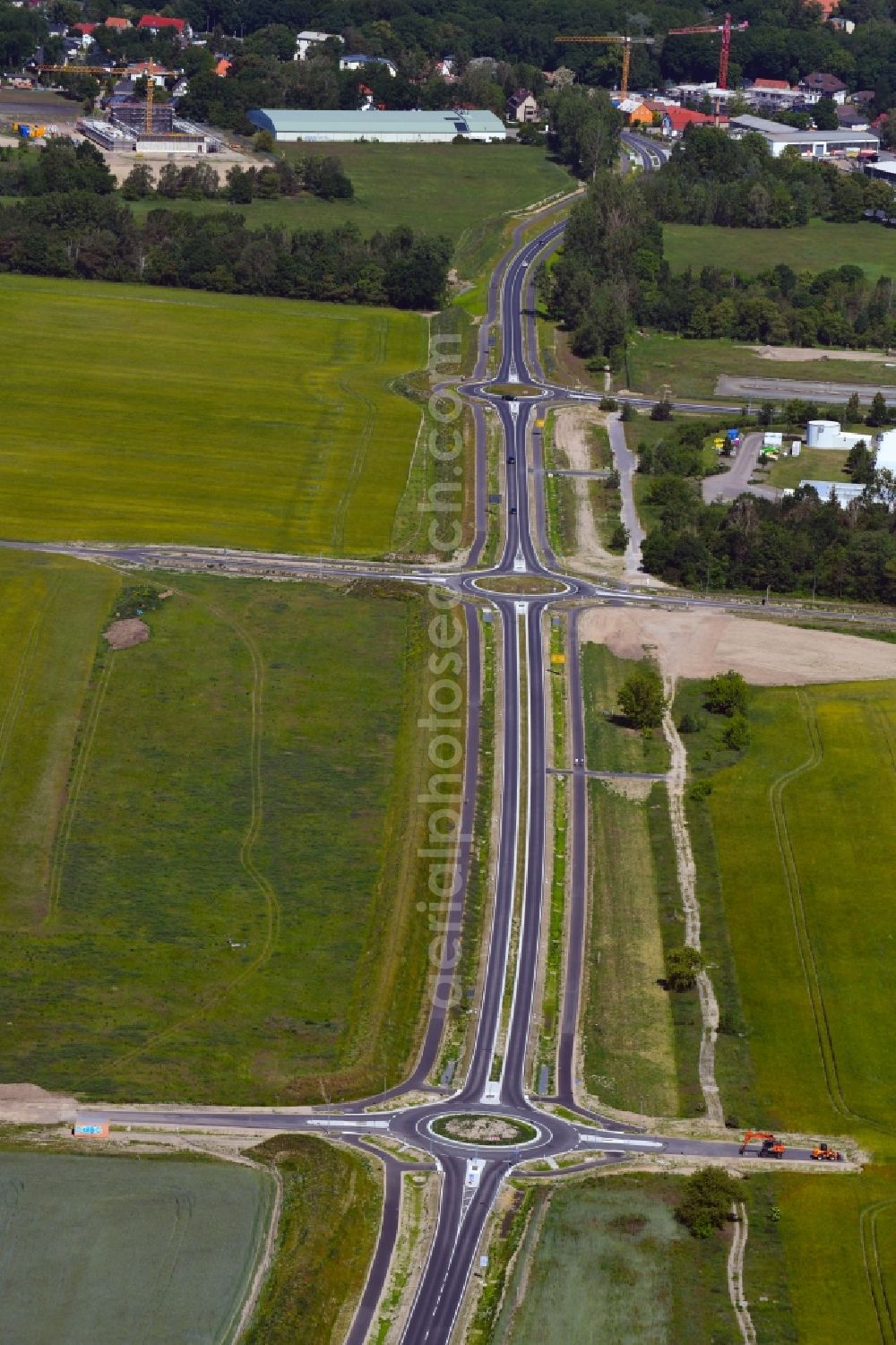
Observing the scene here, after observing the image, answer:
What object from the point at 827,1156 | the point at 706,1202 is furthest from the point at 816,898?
the point at 706,1202

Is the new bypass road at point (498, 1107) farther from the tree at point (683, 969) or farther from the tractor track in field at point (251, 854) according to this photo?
the tractor track in field at point (251, 854)

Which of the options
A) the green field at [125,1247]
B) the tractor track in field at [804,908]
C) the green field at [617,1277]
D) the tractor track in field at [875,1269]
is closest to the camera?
the green field at [125,1247]

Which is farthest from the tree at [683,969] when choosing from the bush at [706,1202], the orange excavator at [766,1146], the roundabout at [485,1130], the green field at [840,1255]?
the bush at [706,1202]

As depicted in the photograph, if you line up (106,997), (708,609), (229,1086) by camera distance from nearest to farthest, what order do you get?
(229,1086) → (106,997) → (708,609)

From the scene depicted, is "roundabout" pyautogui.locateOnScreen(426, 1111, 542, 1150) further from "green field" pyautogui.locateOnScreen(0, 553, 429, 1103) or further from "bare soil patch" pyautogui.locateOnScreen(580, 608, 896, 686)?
"bare soil patch" pyautogui.locateOnScreen(580, 608, 896, 686)

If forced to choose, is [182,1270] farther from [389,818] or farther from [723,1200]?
[389,818]

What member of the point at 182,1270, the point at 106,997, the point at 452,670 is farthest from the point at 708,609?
the point at 182,1270
